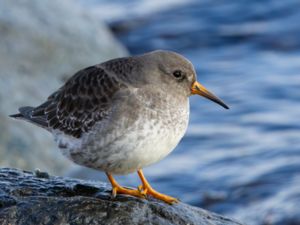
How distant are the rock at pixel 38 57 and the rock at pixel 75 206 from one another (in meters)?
3.89

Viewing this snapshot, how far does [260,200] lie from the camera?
40.8 ft

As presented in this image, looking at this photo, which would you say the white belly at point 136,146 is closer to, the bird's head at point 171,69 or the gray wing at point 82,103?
the gray wing at point 82,103

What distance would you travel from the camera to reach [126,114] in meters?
7.15

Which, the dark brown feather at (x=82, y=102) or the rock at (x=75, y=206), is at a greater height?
the dark brown feather at (x=82, y=102)

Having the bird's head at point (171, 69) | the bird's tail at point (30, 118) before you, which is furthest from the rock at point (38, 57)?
the bird's head at point (171, 69)

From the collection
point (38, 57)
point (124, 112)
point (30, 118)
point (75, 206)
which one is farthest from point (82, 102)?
point (38, 57)

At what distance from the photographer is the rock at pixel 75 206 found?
662 centimetres

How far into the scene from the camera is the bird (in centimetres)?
700

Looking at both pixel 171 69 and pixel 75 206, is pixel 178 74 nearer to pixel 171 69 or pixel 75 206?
pixel 171 69

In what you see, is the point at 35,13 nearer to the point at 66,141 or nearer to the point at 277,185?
the point at 277,185

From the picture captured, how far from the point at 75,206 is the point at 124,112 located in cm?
101

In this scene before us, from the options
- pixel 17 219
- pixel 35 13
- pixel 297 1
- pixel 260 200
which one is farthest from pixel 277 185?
pixel 297 1

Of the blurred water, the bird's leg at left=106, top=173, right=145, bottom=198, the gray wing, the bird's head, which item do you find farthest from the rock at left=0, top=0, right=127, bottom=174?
the bird's head

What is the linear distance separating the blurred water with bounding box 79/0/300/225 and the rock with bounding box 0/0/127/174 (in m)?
1.91
